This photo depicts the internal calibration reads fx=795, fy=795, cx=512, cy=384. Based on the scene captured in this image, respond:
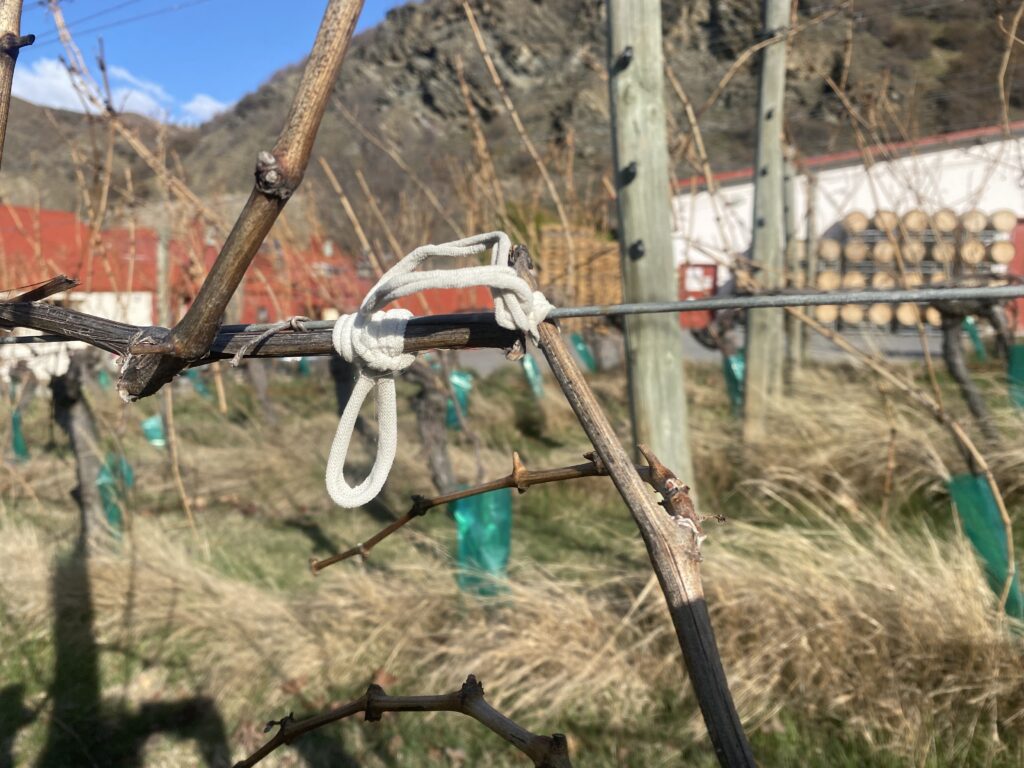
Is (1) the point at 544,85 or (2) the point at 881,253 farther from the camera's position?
(1) the point at 544,85

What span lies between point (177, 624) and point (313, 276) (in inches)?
151

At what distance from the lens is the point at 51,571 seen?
388cm

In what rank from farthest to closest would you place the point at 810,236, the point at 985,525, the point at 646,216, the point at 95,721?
the point at 810,236, the point at 646,216, the point at 95,721, the point at 985,525

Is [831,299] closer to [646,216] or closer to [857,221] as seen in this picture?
[646,216]

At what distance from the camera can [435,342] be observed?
0.82m

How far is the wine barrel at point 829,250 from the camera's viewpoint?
1538 centimetres

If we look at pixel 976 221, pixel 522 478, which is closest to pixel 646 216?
pixel 522 478

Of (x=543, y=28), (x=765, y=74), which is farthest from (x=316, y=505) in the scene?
(x=543, y=28)

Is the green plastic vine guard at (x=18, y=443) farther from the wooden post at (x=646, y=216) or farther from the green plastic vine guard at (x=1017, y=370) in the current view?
the green plastic vine guard at (x=1017, y=370)

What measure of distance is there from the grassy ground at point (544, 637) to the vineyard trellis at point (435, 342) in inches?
81.4

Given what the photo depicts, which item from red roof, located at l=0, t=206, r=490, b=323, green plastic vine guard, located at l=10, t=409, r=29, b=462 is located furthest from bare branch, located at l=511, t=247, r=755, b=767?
green plastic vine guard, located at l=10, t=409, r=29, b=462

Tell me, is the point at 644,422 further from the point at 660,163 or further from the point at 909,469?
the point at 909,469

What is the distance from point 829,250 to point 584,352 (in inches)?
341

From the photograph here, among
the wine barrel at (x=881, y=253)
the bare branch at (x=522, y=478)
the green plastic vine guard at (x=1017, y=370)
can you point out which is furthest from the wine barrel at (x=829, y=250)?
the bare branch at (x=522, y=478)
